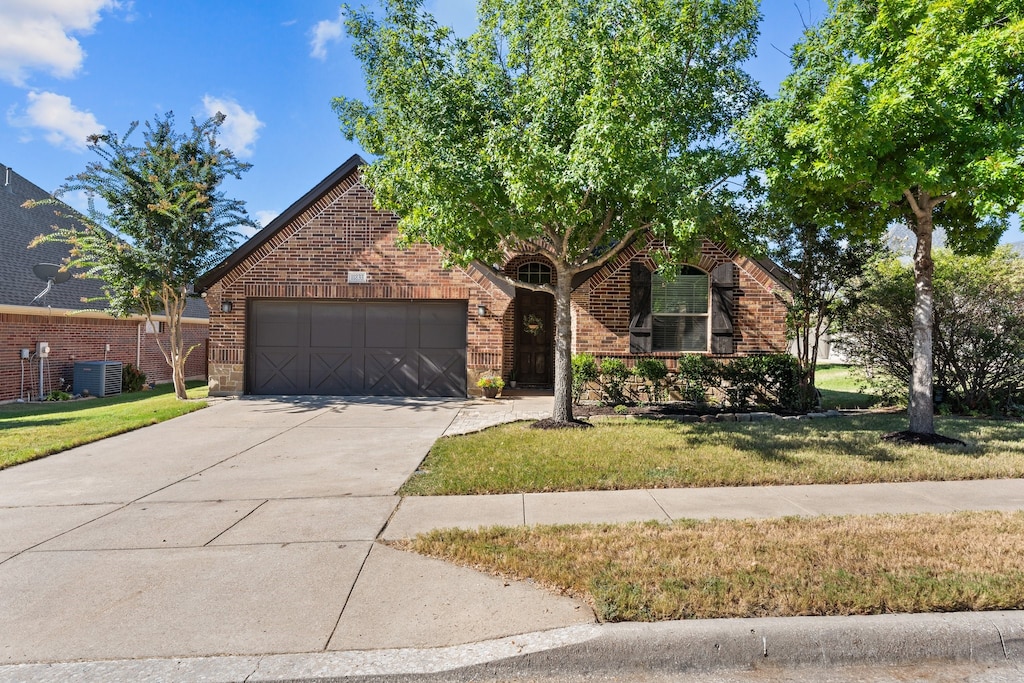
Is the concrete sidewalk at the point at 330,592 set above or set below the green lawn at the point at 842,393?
below

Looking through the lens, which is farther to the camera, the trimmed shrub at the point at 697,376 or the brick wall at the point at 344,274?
the brick wall at the point at 344,274

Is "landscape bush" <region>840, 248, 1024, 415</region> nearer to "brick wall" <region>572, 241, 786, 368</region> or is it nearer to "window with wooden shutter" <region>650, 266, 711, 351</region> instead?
"brick wall" <region>572, 241, 786, 368</region>

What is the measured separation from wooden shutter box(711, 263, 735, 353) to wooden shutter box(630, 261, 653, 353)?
54.2 inches

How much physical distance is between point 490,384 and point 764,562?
30.5ft

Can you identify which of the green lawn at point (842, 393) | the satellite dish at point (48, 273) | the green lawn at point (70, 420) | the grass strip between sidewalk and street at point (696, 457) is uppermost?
the satellite dish at point (48, 273)

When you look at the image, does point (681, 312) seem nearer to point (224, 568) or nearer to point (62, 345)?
point (224, 568)

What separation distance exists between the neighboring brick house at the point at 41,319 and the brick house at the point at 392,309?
306 cm

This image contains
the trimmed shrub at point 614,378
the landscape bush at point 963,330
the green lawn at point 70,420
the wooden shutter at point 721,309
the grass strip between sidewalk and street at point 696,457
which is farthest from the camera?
the wooden shutter at point 721,309

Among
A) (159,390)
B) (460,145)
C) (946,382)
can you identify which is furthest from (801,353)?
(159,390)

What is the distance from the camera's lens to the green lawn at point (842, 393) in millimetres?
12961

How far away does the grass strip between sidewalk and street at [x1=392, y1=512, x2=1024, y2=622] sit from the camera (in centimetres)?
332

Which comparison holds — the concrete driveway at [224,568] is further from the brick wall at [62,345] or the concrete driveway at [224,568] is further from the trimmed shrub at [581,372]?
the brick wall at [62,345]

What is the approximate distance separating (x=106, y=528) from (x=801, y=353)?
40.7 feet

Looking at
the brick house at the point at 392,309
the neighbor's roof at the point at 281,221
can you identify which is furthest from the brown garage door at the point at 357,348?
the neighbor's roof at the point at 281,221
